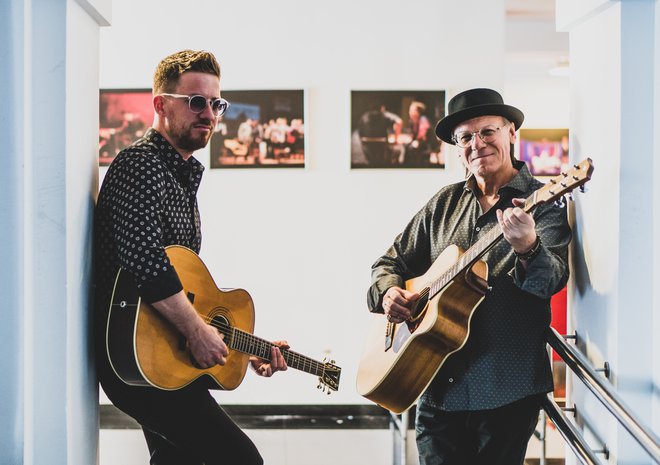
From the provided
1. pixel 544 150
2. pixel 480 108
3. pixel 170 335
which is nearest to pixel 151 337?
pixel 170 335

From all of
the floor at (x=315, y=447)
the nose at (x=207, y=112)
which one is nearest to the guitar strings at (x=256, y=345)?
the nose at (x=207, y=112)

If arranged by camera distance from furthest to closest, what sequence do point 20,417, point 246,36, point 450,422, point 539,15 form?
point 539,15 → point 246,36 → point 450,422 → point 20,417

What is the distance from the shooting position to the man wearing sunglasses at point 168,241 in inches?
71.8

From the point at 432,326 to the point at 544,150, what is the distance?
4.93 m

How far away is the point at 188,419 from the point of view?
1.99 m

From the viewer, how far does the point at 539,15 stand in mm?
5457

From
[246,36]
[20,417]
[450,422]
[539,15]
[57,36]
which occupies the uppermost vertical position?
[539,15]

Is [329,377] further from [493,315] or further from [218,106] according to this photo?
[218,106]

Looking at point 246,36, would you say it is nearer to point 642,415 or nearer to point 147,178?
point 147,178

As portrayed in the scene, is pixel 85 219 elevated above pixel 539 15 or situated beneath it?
situated beneath

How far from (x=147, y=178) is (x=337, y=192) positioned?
2696 mm

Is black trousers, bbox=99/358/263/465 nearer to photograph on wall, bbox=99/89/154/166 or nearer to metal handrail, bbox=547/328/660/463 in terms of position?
metal handrail, bbox=547/328/660/463

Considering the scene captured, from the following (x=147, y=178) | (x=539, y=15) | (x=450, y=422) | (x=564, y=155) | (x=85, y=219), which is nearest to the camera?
(x=147, y=178)

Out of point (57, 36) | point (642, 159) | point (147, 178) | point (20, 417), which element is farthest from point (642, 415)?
point (57, 36)
